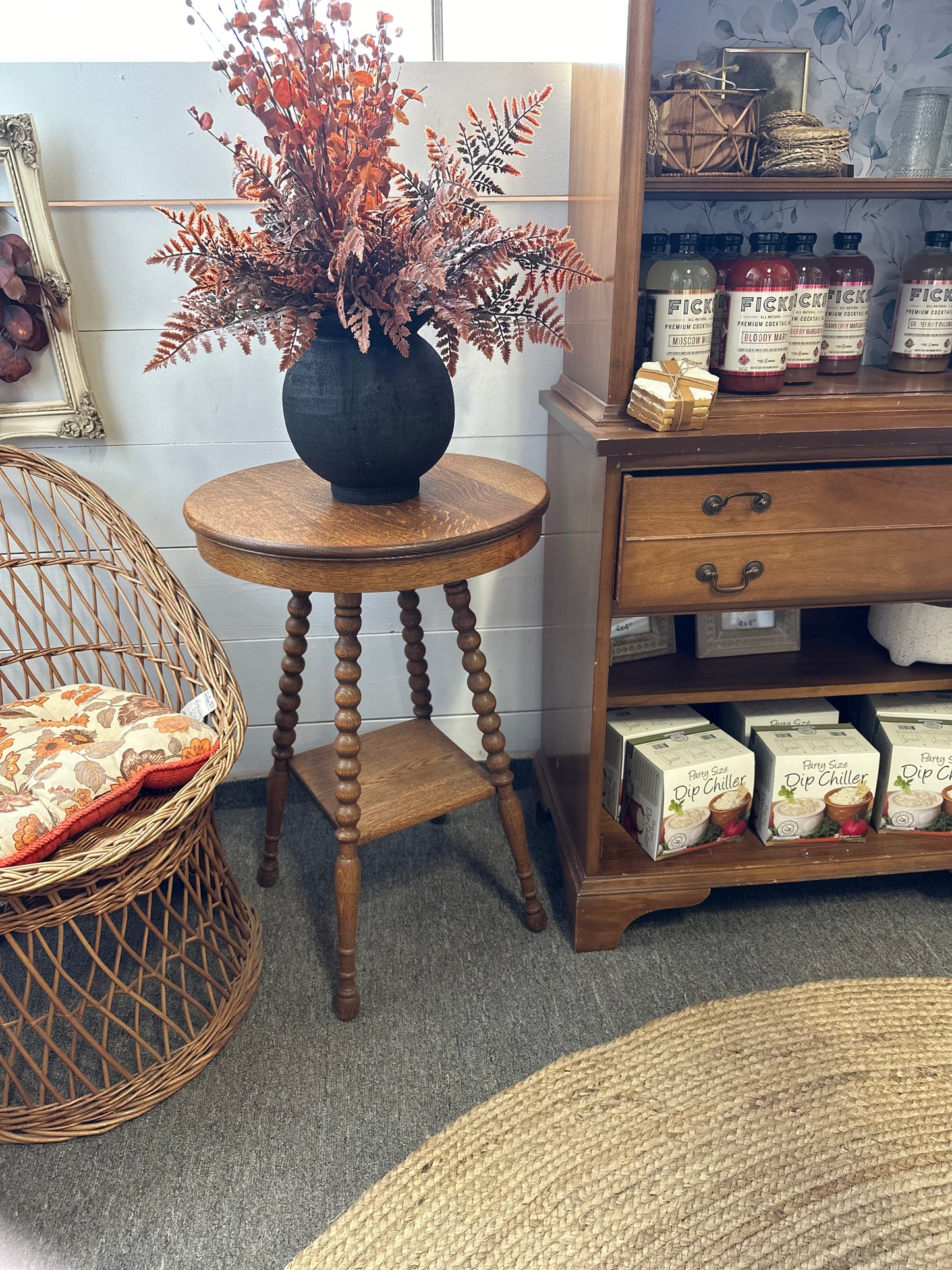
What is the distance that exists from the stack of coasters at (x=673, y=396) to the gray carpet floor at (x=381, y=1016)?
913mm

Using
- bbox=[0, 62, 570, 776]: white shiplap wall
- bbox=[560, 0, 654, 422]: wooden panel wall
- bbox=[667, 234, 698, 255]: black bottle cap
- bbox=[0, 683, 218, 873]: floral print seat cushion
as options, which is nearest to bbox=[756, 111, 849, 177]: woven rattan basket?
bbox=[667, 234, 698, 255]: black bottle cap

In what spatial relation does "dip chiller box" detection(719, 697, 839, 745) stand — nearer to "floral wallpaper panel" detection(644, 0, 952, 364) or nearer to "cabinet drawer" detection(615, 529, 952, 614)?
"cabinet drawer" detection(615, 529, 952, 614)

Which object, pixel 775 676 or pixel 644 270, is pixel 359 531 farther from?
pixel 775 676

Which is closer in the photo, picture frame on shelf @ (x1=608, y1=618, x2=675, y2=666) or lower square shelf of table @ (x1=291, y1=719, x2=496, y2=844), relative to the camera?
lower square shelf of table @ (x1=291, y1=719, x2=496, y2=844)

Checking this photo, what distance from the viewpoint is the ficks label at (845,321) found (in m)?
1.49

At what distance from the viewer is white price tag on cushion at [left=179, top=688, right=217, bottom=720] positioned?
1.36 m

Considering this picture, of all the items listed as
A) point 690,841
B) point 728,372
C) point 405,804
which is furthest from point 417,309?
point 690,841

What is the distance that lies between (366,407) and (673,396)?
0.42m

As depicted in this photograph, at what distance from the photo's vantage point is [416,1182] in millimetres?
1167

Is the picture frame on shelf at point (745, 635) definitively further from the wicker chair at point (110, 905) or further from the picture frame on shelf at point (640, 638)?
the wicker chair at point (110, 905)

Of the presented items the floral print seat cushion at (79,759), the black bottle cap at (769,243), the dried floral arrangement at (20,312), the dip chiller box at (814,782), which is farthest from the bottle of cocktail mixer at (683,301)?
the dried floral arrangement at (20,312)

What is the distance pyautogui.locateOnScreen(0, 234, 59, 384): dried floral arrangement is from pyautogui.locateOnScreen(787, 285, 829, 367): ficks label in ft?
4.11

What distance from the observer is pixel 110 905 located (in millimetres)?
1154

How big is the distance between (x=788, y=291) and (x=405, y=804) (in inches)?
40.0
